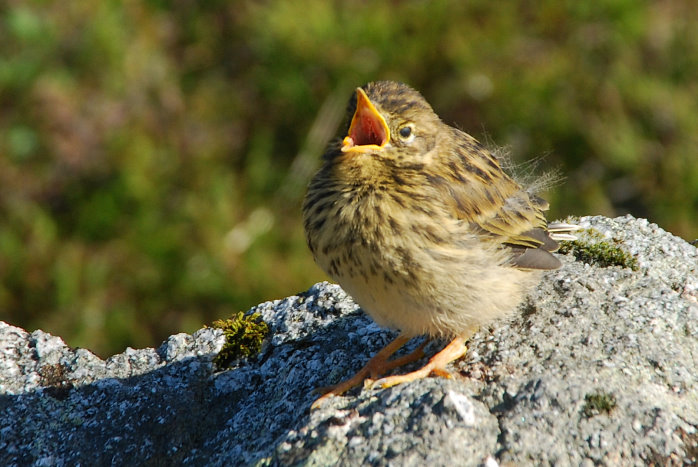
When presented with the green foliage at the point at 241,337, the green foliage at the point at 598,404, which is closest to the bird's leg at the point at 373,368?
the green foliage at the point at 241,337

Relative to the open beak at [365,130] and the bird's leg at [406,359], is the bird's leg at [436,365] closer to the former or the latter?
the bird's leg at [406,359]

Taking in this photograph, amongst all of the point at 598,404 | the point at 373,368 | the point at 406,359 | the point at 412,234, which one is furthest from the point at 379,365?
the point at 598,404

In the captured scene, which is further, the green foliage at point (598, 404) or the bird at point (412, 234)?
the bird at point (412, 234)

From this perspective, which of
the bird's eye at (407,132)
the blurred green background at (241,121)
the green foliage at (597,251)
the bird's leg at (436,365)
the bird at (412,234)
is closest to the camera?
the bird's leg at (436,365)

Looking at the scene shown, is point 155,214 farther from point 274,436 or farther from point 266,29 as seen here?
point 274,436

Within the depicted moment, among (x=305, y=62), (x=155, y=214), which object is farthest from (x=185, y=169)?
(x=305, y=62)

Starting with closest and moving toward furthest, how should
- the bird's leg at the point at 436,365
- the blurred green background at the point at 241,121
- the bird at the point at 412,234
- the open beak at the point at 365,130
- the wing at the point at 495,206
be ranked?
the bird's leg at the point at 436,365 < the bird at the point at 412,234 < the open beak at the point at 365,130 < the wing at the point at 495,206 < the blurred green background at the point at 241,121

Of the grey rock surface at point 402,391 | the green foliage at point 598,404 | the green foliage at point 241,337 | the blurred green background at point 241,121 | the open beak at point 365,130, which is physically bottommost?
the green foliage at point 598,404

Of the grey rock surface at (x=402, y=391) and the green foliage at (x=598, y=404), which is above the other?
the grey rock surface at (x=402, y=391)
